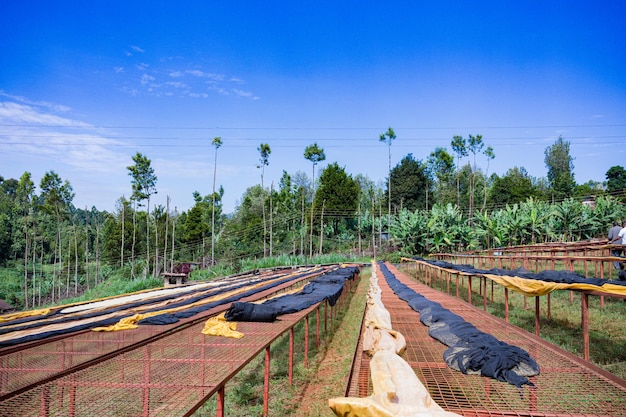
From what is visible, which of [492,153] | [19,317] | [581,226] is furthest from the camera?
[492,153]

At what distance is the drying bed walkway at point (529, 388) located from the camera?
2295 millimetres

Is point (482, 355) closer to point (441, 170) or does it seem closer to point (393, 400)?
point (393, 400)

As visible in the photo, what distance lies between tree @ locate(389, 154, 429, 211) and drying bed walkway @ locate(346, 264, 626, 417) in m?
34.1

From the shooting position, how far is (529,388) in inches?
98.3

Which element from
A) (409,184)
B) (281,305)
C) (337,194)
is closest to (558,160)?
(409,184)

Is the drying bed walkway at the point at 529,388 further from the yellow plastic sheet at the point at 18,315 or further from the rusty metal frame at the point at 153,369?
the yellow plastic sheet at the point at 18,315

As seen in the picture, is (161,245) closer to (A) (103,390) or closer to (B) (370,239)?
(B) (370,239)

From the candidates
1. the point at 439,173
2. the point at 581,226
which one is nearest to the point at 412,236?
the point at 581,226

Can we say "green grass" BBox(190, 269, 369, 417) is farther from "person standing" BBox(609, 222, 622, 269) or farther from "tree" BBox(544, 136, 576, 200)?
"tree" BBox(544, 136, 576, 200)

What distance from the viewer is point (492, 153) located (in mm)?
41219

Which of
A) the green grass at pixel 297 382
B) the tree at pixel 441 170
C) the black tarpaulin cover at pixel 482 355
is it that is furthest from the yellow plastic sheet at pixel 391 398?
→ the tree at pixel 441 170

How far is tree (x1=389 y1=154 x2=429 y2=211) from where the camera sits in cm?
3703

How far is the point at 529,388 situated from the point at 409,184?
35329 millimetres

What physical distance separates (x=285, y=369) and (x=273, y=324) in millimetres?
985
